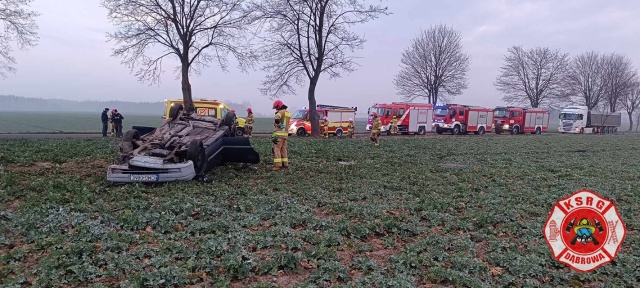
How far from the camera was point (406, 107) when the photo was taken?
37.1 meters

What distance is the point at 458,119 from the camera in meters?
39.8

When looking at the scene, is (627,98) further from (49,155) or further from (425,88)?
(49,155)

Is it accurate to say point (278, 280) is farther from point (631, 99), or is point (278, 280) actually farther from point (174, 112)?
point (631, 99)

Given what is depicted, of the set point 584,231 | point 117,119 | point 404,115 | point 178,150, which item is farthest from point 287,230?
point 404,115

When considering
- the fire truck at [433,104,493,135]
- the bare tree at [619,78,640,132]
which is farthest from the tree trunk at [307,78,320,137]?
the bare tree at [619,78,640,132]

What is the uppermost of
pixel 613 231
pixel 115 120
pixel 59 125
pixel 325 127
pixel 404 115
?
pixel 404 115

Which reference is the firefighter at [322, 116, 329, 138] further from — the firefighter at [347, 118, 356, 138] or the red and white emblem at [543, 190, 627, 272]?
the red and white emblem at [543, 190, 627, 272]

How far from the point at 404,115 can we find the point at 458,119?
6.25m

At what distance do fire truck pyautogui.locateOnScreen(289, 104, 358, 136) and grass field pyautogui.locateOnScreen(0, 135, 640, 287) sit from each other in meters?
19.0

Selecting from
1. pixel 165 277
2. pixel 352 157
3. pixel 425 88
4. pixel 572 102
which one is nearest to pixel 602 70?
pixel 572 102

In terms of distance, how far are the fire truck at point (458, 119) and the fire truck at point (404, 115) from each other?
1775 millimetres

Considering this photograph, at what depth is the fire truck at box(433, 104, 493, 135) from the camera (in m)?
39.4

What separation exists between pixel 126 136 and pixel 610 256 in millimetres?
9460

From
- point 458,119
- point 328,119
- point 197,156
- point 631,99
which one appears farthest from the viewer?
point 631,99
